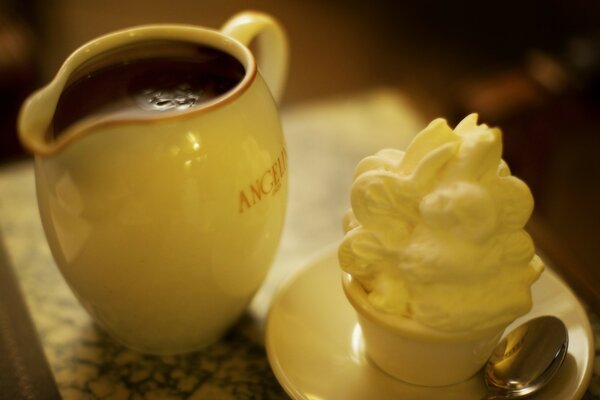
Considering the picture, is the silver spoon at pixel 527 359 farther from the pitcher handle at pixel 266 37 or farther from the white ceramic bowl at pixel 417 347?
the pitcher handle at pixel 266 37

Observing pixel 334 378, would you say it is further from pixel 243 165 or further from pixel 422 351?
pixel 243 165

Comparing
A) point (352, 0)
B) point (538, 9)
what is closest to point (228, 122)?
point (538, 9)

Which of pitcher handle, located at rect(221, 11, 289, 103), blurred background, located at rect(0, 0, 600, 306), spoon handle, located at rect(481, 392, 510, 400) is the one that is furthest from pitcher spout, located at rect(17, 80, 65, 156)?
blurred background, located at rect(0, 0, 600, 306)

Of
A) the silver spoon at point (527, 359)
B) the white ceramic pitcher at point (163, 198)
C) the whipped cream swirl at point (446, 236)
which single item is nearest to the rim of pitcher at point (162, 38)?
the white ceramic pitcher at point (163, 198)

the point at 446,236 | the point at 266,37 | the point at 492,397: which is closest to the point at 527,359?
the point at 492,397

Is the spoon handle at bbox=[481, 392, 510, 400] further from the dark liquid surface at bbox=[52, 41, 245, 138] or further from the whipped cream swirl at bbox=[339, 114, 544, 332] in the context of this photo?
the dark liquid surface at bbox=[52, 41, 245, 138]
